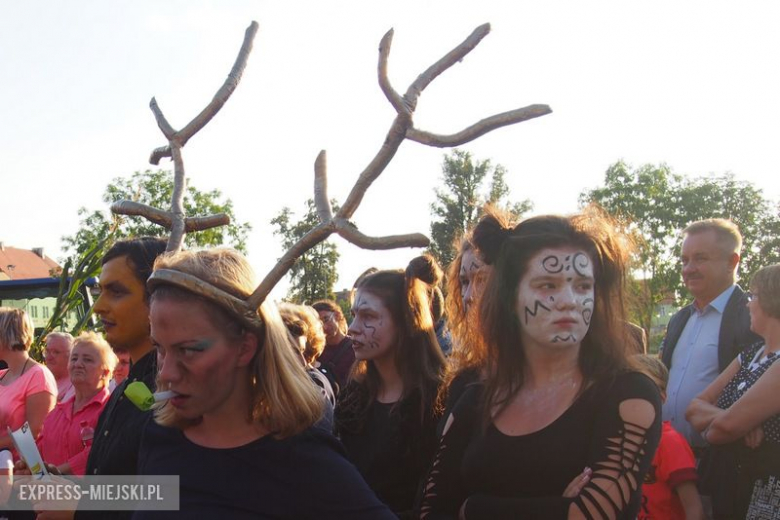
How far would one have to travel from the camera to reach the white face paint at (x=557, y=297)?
2.35 m

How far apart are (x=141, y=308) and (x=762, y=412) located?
9.44 feet

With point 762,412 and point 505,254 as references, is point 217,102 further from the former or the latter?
point 762,412

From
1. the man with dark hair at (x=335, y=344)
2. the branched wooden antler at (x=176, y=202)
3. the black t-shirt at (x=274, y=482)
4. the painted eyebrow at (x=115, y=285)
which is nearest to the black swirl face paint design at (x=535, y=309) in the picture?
the black t-shirt at (x=274, y=482)

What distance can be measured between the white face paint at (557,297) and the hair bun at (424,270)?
137 cm

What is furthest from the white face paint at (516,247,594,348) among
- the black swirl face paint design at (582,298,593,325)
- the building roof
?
the building roof

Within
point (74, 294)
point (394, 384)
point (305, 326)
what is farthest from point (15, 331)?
point (394, 384)

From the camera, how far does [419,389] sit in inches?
140

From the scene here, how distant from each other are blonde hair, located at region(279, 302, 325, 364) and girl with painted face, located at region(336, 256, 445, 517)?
856mm

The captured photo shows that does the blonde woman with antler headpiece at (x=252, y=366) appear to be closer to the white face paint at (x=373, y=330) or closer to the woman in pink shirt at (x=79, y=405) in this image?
the white face paint at (x=373, y=330)

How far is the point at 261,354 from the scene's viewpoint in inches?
88.3

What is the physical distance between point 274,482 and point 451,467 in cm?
71

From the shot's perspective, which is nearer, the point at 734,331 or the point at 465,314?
the point at 465,314

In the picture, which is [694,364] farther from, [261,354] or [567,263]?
[261,354]

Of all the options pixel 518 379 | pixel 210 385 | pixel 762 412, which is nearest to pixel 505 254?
pixel 518 379
